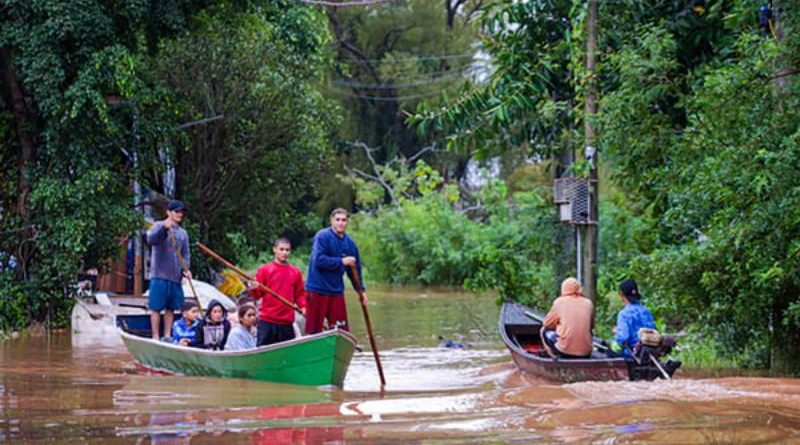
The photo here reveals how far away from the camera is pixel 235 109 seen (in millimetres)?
25625

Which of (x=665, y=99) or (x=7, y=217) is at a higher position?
(x=665, y=99)

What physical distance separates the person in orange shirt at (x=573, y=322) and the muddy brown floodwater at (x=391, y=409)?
2.43ft

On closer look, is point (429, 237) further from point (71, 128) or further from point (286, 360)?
point (286, 360)

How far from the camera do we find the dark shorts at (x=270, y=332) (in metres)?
13.5

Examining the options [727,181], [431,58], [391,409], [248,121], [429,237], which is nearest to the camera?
[391,409]

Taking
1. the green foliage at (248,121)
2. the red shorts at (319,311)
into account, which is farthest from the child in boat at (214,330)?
the green foliage at (248,121)

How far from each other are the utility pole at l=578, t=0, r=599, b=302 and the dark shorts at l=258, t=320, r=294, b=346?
5.26 meters

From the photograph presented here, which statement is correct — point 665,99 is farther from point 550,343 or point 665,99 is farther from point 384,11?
point 384,11

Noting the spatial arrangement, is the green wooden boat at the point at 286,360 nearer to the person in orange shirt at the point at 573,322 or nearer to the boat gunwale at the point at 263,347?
the boat gunwale at the point at 263,347

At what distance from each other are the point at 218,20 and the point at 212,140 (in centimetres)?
407

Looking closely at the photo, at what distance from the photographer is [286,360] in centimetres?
1277

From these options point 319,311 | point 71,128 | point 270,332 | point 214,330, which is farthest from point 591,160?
point 71,128

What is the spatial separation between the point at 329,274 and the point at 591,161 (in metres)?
5.12

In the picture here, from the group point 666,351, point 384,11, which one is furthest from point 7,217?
point 384,11
